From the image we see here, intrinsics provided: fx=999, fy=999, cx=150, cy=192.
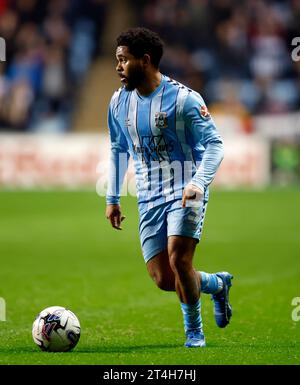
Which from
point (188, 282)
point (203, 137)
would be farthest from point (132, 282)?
point (203, 137)

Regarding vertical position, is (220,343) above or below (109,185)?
below

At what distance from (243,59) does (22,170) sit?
256 inches

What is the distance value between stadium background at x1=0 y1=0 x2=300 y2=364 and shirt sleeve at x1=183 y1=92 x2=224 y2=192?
1.12m

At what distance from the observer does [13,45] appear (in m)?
23.8

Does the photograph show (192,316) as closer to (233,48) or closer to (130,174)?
(130,174)

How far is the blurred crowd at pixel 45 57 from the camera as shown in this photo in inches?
901

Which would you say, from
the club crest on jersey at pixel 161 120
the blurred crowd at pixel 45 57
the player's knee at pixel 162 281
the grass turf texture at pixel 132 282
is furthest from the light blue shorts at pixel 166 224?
the blurred crowd at pixel 45 57

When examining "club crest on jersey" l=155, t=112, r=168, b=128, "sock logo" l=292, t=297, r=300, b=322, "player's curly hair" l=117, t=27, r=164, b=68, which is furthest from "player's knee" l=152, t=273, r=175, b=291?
"sock logo" l=292, t=297, r=300, b=322

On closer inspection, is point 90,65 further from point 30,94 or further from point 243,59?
point 243,59

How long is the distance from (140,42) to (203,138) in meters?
0.72

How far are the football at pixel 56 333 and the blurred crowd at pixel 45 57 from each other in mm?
16701

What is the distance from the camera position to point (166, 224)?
6324 millimetres

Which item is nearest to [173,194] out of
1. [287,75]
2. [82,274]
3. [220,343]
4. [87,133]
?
[220,343]

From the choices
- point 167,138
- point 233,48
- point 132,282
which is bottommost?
point 132,282
